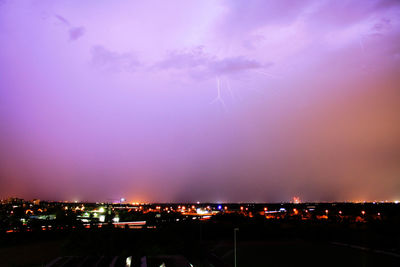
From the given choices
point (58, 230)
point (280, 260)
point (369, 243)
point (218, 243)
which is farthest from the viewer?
point (58, 230)

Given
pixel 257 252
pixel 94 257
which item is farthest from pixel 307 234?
pixel 94 257

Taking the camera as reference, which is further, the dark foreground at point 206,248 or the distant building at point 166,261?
the dark foreground at point 206,248

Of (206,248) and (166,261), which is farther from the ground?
(166,261)

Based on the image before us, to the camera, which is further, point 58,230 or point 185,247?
point 58,230

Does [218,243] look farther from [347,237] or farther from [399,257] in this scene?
[399,257]

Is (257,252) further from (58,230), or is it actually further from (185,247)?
(58,230)

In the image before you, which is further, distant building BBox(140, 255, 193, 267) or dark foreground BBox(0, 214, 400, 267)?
dark foreground BBox(0, 214, 400, 267)

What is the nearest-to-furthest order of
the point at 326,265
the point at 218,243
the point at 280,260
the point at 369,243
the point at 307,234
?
the point at 326,265, the point at 280,260, the point at 369,243, the point at 218,243, the point at 307,234

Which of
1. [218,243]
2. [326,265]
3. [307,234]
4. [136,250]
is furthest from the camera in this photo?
[307,234]

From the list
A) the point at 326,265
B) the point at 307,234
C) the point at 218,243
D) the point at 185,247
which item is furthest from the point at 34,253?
the point at 307,234

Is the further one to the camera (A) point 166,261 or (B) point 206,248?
(B) point 206,248
